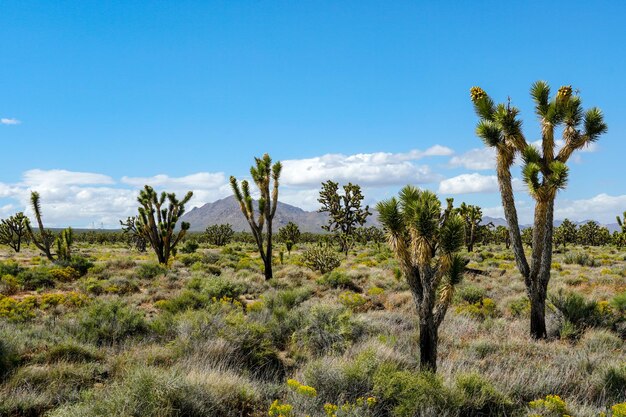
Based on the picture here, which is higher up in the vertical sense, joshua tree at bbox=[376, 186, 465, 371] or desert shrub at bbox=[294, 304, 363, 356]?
joshua tree at bbox=[376, 186, 465, 371]

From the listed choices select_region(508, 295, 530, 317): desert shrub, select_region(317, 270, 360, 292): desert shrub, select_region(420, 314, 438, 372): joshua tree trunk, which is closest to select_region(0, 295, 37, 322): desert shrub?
select_region(420, 314, 438, 372): joshua tree trunk

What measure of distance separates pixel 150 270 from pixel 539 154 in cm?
1844

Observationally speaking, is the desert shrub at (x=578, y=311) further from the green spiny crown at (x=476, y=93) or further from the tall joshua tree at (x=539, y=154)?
the green spiny crown at (x=476, y=93)

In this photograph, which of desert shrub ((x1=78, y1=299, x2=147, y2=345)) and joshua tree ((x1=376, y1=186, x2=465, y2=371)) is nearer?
joshua tree ((x1=376, y1=186, x2=465, y2=371))

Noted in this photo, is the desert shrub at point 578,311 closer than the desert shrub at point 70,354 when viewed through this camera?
No

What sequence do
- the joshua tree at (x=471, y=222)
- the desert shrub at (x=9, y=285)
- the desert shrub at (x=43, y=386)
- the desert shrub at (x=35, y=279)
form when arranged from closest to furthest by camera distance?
the desert shrub at (x=43, y=386)
the desert shrub at (x=9, y=285)
the desert shrub at (x=35, y=279)
the joshua tree at (x=471, y=222)

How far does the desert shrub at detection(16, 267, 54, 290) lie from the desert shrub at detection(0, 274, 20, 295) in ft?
0.86

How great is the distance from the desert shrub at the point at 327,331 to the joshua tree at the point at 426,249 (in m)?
2.07

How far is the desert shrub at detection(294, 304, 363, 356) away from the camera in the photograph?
9.22 meters

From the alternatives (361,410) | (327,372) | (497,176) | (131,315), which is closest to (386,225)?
(327,372)

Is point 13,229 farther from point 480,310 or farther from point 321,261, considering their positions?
point 480,310

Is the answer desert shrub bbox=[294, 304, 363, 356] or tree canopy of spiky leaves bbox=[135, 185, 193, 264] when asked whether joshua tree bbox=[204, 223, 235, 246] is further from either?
desert shrub bbox=[294, 304, 363, 356]

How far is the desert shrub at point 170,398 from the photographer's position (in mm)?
5203

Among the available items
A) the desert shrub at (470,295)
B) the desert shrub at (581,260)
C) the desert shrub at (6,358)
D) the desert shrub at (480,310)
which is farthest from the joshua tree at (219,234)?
the desert shrub at (6,358)
